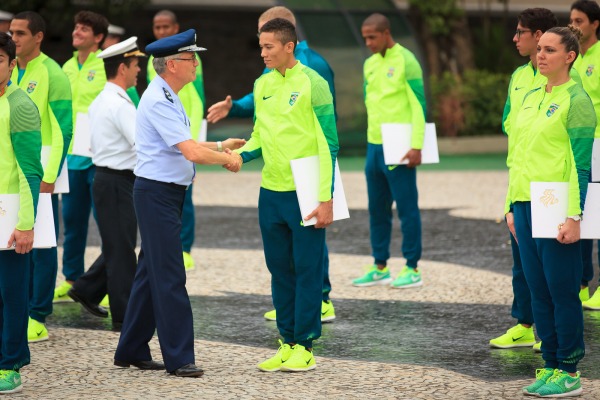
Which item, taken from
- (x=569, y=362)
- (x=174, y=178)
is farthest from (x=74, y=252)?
(x=569, y=362)

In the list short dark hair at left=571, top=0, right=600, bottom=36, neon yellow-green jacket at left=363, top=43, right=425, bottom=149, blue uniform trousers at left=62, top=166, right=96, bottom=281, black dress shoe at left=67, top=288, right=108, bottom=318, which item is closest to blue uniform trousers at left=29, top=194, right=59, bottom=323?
black dress shoe at left=67, top=288, right=108, bottom=318

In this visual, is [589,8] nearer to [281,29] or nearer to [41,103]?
[281,29]

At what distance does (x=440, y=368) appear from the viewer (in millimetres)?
6934

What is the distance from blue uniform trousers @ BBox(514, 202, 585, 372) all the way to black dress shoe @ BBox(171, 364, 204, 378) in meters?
2.04

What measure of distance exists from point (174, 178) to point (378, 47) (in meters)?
3.68

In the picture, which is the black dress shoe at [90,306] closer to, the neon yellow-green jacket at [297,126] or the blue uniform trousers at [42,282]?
the blue uniform trousers at [42,282]

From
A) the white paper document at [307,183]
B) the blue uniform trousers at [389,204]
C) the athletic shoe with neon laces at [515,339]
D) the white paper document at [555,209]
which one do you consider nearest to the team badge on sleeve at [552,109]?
the white paper document at [555,209]

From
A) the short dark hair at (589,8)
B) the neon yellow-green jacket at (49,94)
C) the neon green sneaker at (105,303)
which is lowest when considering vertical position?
the neon green sneaker at (105,303)

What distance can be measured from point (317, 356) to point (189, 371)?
3.27 ft

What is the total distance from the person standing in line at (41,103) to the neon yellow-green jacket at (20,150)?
1529 mm

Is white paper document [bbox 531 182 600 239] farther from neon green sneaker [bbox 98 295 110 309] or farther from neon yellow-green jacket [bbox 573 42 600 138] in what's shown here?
neon green sneaker [bbox 98 295 110 309]

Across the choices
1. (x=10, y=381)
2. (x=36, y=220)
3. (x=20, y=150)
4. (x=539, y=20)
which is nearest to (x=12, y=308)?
(x=10, y=381)

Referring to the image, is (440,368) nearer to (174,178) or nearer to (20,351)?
(174,178)

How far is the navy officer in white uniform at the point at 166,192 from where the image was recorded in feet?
22.3
